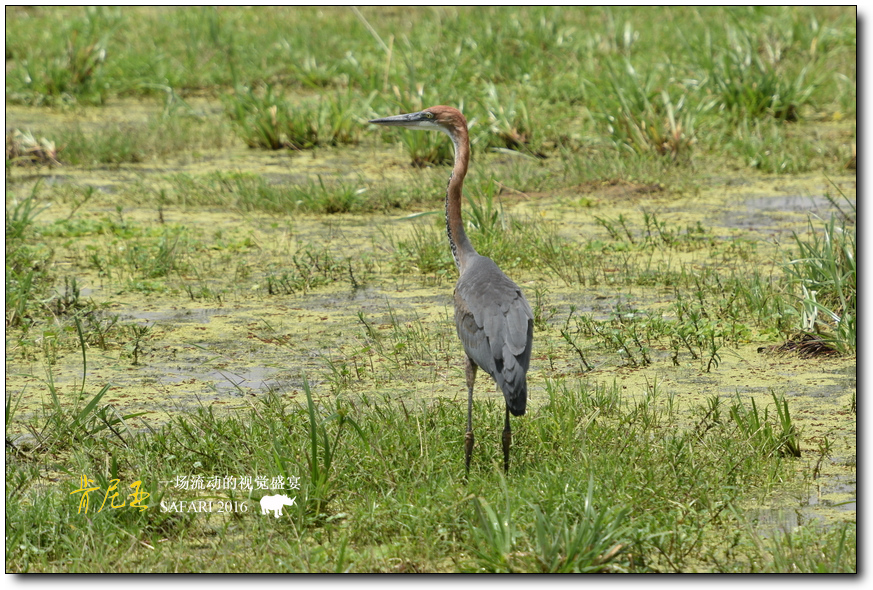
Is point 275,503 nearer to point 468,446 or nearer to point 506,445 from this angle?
point 468,446

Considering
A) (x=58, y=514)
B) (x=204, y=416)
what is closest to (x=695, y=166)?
(x=204, y=416)

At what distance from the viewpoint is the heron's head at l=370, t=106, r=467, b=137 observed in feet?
18.1

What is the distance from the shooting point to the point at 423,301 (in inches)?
269

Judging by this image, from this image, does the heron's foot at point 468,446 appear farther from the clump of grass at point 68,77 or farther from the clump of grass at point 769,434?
the clump of grass at point 68,77

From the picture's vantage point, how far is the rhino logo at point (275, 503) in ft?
13.2

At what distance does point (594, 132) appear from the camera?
34.8 feet

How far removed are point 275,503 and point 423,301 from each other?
294 centimetres

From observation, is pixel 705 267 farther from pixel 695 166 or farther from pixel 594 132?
pixel 594 132

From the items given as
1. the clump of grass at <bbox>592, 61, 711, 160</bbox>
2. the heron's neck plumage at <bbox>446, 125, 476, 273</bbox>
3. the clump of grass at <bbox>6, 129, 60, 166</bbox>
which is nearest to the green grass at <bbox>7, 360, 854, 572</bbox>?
the heron's neck plumage at <bbox>446, 125, 476, 273</bbox>

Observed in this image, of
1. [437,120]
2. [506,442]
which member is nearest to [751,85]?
[437,120]

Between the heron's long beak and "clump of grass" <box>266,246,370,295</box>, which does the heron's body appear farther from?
"clump of grass" <box>266,246,370,295</box>

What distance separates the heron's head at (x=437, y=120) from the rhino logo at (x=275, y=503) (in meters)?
2.28

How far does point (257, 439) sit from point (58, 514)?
92cm

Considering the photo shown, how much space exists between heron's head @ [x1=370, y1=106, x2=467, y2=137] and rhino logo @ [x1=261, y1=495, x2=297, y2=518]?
2285 mm
